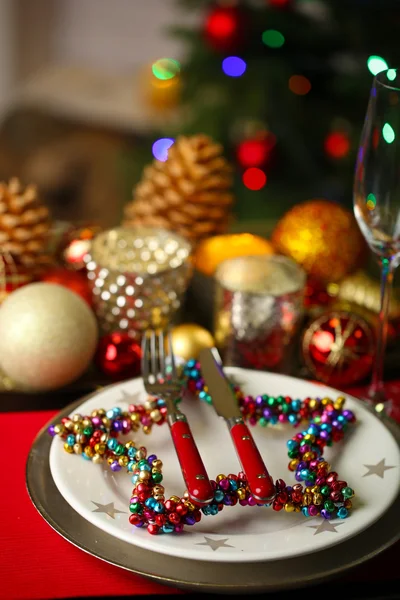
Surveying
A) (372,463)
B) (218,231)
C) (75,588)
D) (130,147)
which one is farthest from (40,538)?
(130,147)

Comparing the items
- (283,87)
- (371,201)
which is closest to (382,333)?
(371,201)

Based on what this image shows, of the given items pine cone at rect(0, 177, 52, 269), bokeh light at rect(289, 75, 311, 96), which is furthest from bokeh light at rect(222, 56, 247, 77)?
pine cone at rect(0, 177, 52, 269)

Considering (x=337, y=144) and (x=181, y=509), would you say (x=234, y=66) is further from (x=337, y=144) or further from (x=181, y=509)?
(x=181, y=509)

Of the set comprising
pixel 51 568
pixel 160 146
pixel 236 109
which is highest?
pixel 236 109

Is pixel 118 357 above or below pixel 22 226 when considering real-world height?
below

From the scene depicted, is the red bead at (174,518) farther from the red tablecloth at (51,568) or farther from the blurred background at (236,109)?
the blurred background at (236,109)

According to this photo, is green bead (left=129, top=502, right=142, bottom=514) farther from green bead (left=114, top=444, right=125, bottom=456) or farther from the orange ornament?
the orange ornament

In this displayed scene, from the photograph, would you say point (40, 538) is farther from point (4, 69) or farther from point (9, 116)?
point (4, 69)
